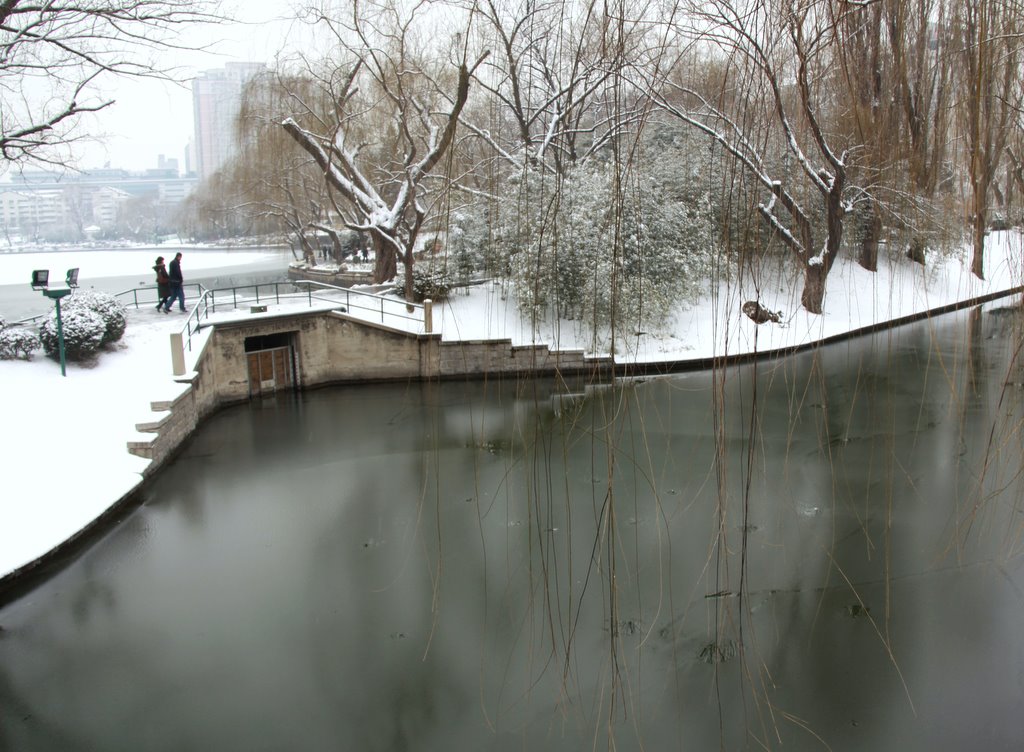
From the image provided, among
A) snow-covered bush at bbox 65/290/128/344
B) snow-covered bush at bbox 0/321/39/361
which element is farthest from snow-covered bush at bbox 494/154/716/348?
snow-covered bush at bbox 0/321/39/361

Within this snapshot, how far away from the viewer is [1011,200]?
3.17 m

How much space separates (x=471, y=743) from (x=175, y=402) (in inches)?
308

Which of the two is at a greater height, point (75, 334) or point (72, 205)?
point (72, 205)

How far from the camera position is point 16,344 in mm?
11172

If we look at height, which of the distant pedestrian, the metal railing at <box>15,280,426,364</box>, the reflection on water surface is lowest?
the reflection on water surface

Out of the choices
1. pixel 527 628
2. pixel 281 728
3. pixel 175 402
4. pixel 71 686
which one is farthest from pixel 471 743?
pixel 175 402

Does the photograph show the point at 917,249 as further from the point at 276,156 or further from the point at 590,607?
the point at 276,156

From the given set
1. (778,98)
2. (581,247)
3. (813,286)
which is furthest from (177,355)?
(778,98)

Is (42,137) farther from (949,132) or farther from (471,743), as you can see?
(949,132)

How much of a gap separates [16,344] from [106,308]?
4.55 ft

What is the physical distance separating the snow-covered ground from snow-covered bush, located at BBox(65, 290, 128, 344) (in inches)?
12.8

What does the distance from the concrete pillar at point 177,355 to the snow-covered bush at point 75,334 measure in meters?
1.17

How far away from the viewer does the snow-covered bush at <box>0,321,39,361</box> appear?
1108cm

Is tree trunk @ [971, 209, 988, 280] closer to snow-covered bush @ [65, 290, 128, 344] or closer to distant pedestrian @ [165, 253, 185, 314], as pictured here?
snow-covered bush @ [65, 290, 128, 344]
